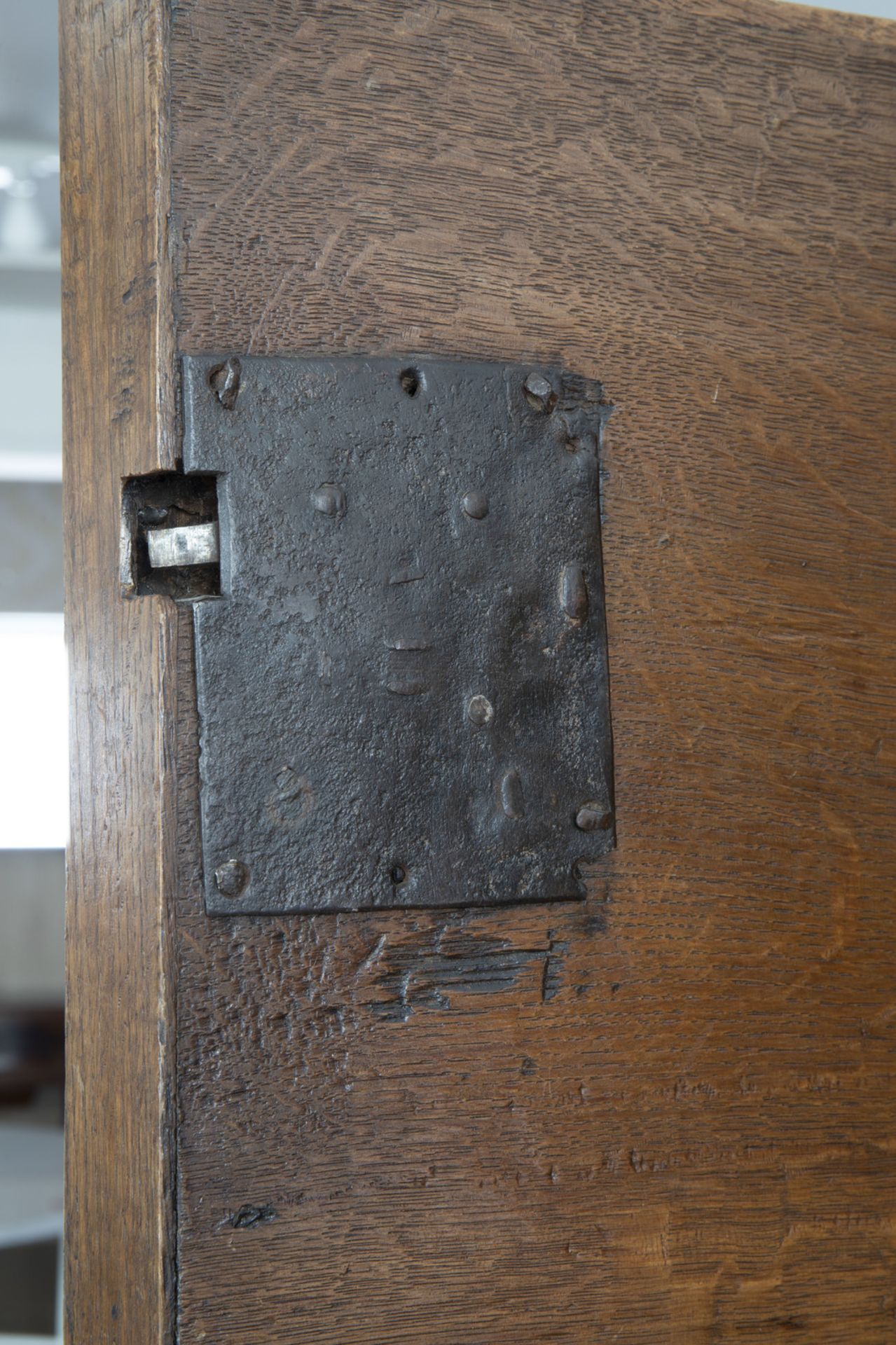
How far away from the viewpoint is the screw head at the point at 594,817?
45 cm

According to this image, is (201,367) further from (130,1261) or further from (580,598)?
(130,1261)

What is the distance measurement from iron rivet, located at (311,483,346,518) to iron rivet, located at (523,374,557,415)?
9 cm

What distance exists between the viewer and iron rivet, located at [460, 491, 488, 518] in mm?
449

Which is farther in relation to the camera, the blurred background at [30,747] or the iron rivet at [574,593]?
the blurred background at [30,747]

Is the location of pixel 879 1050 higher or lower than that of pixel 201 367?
lower

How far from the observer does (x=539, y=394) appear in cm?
46

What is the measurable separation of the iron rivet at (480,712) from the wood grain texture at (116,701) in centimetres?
12

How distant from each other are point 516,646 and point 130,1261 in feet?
0.91

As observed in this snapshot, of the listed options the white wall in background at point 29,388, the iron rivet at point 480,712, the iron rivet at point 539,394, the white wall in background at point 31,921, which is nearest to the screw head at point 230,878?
the iron rivet at point 480,712

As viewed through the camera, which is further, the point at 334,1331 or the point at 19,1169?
the point at 19,1169

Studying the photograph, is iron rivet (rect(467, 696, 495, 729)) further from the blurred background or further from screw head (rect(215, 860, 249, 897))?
the blurred background

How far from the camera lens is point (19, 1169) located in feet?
7.36

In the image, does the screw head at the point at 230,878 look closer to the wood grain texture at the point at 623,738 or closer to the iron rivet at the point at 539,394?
the wood grain texture at the point at 623,738

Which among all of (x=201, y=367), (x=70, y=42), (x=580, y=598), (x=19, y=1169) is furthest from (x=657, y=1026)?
(x=19, y=1169)
